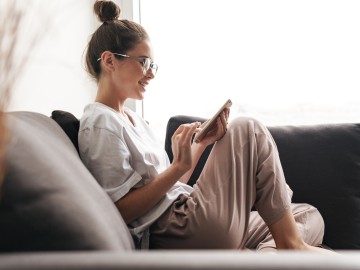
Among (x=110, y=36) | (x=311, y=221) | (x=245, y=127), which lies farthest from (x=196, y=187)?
(x=110, y=36)

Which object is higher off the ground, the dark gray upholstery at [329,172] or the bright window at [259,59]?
the bright window at [259,59]

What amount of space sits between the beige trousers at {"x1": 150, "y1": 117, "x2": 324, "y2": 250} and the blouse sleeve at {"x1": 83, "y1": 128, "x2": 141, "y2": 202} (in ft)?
0.51

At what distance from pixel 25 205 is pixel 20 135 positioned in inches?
6.7

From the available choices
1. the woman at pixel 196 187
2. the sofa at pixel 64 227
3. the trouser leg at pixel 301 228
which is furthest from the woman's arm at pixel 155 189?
the trouser leg at pixel 301 228

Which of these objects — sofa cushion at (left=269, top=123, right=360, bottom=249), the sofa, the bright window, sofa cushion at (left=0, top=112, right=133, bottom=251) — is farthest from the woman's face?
the bright window

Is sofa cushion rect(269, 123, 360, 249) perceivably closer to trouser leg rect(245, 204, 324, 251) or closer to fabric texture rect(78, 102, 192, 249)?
trouser leg rect(245, 204, 324, 251)

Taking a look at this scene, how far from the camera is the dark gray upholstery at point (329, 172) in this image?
5.82 feet

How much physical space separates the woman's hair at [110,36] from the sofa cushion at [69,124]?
0.30 m

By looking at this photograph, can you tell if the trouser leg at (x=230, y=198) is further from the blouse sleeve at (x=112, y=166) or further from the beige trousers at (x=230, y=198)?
the blouse sleeve at (x=112, y=166)

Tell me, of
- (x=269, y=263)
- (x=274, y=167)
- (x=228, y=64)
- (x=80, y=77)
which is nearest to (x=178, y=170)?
(x=274, y=167)

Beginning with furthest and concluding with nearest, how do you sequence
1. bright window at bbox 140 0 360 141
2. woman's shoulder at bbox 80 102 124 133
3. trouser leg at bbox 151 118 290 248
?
bright window at bbox 140 0 360 141 → woman's shoulder at bbox 80 102 124 133 → trouser leg at bbox 151 118 290 248

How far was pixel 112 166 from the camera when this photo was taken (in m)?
1.34

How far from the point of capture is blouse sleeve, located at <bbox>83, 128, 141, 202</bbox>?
4.40ft

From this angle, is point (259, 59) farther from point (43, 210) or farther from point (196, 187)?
point (43, 210)
